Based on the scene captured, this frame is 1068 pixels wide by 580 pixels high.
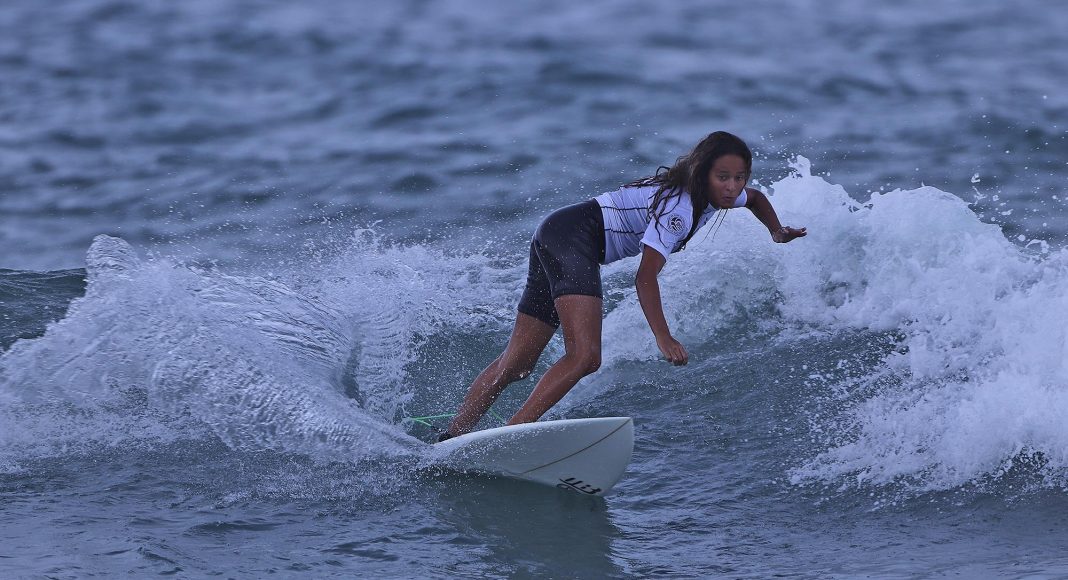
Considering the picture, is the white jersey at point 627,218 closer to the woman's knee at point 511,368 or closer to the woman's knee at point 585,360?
the woman's knee at point 585,360

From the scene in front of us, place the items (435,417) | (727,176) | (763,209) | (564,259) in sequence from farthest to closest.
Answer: (435,417)
(763,209)
(564,259)
(727,176)

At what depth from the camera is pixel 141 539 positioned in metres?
5.53


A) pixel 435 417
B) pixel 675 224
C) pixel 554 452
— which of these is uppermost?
pixel 675 224

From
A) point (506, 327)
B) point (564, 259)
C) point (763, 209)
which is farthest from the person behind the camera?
point (506, 327)

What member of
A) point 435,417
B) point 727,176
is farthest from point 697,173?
point 435,417

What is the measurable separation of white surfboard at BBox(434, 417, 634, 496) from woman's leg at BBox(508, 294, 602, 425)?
17 cm

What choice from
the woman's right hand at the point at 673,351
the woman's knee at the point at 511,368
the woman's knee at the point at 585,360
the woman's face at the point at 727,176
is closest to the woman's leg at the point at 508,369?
the woman's knee at the point at 511,368

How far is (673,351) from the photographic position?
5402mm

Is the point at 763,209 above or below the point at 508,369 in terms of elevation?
above

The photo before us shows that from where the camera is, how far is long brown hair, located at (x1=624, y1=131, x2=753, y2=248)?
19.1 feet

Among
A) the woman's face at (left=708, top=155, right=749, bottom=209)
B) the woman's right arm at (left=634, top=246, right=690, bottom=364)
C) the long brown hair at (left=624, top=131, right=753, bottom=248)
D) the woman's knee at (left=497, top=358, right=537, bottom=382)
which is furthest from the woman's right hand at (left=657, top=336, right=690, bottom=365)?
the woman's knee at (left=497, top=358, right=537, bottom=382)

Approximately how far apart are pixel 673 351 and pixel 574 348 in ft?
2.41

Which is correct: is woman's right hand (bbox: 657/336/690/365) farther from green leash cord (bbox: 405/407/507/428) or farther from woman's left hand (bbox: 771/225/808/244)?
green leash cord (bbox: 405/407/507/428)

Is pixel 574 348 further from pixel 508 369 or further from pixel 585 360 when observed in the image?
pixel 508 369
